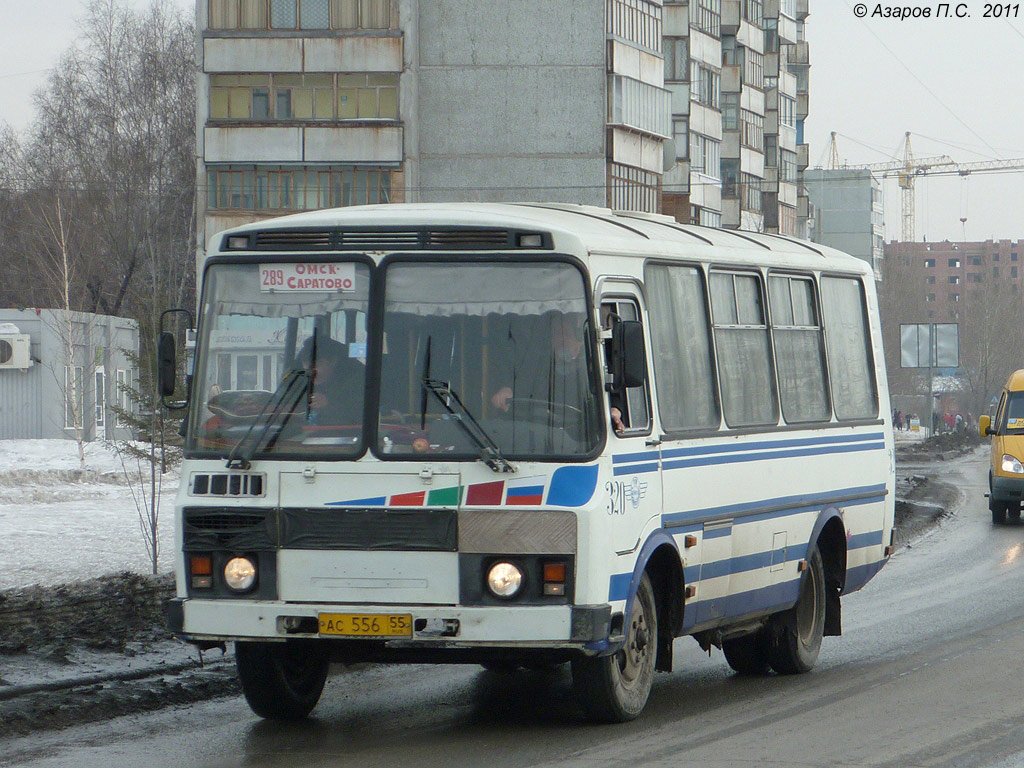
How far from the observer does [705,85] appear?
218 feet

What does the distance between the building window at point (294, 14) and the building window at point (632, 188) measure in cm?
813

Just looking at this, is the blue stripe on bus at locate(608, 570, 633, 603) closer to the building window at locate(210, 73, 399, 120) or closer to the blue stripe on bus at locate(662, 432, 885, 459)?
the blue stripe on bus at locate(662, 432, 885, 459)

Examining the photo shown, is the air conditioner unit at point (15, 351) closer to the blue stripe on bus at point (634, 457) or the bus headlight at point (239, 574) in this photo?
the bus headlight at point (239, 574)

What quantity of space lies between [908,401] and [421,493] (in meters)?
112

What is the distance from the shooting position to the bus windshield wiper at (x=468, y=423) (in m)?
7.73

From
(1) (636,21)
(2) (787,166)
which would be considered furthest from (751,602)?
(2) (787,166)

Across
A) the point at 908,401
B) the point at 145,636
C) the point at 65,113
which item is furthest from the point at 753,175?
the point at 145,636

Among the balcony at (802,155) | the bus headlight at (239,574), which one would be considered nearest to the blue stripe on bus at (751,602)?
the bus headlight at (239,574)

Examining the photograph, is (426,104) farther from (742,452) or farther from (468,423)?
(468,423)

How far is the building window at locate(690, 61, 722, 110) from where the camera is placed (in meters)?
65.1

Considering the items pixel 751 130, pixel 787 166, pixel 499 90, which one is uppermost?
pixel 751 130

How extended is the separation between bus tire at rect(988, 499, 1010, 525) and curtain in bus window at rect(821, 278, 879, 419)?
13.9 metres

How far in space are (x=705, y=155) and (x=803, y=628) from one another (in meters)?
56.5

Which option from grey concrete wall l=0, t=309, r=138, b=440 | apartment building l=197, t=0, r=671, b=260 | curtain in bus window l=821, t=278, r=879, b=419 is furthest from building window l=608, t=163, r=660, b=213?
curtain in bus window l=821, t=278, r=879, b=419
